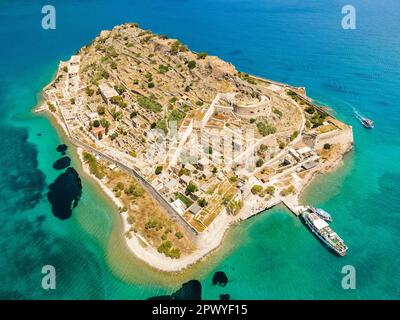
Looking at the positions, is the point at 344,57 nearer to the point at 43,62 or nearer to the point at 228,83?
the point at 228,83

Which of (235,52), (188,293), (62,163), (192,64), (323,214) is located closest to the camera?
(188,293)

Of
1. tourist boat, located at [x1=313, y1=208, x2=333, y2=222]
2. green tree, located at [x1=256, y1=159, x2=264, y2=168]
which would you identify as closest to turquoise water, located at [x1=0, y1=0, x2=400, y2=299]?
tourist boat, located at [x1=313, y1=208, x2=333, y2=222]

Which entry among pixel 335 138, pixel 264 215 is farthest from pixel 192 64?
pixel 264 215

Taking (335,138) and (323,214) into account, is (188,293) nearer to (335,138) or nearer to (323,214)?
(323,214)

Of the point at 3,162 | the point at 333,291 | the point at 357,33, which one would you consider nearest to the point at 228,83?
the point at 333,291

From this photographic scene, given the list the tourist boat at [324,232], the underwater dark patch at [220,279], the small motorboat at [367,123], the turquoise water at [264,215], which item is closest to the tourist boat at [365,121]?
the small motorboat at [367,123]
